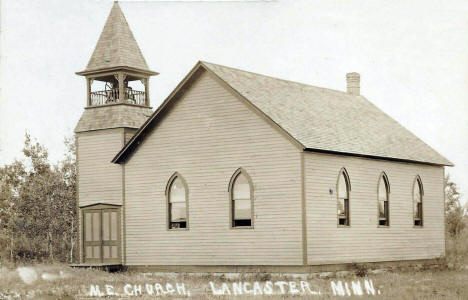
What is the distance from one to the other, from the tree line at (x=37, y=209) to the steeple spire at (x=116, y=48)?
40.6ft

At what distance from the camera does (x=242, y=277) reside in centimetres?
2961

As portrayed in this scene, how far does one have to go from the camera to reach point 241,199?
101 ft

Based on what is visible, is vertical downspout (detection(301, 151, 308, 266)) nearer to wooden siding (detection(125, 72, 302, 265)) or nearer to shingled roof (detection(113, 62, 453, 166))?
wooden siding (detection(125, 72, 302, 265))

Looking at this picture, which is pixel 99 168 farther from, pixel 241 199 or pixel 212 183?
A: pixel 241 199

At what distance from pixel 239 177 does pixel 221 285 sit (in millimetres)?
4499

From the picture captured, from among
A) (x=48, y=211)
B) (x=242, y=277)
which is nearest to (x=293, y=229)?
(x=242, y=277)

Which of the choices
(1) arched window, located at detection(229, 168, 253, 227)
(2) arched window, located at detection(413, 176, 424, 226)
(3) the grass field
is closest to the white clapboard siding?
(3) the grass field

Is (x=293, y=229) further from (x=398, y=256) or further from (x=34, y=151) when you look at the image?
(x=34, y=151)

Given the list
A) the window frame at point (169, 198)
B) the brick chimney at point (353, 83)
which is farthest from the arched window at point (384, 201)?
the brick chimney at point (353, 83)

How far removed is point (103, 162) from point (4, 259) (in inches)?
606

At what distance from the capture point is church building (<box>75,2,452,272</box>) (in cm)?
2992

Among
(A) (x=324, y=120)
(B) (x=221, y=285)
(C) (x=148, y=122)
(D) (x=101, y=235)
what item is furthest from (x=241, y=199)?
(D) (x=101, y=235)

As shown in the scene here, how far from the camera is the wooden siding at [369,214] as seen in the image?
2998 centimetres

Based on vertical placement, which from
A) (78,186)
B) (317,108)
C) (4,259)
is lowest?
(4,259)
